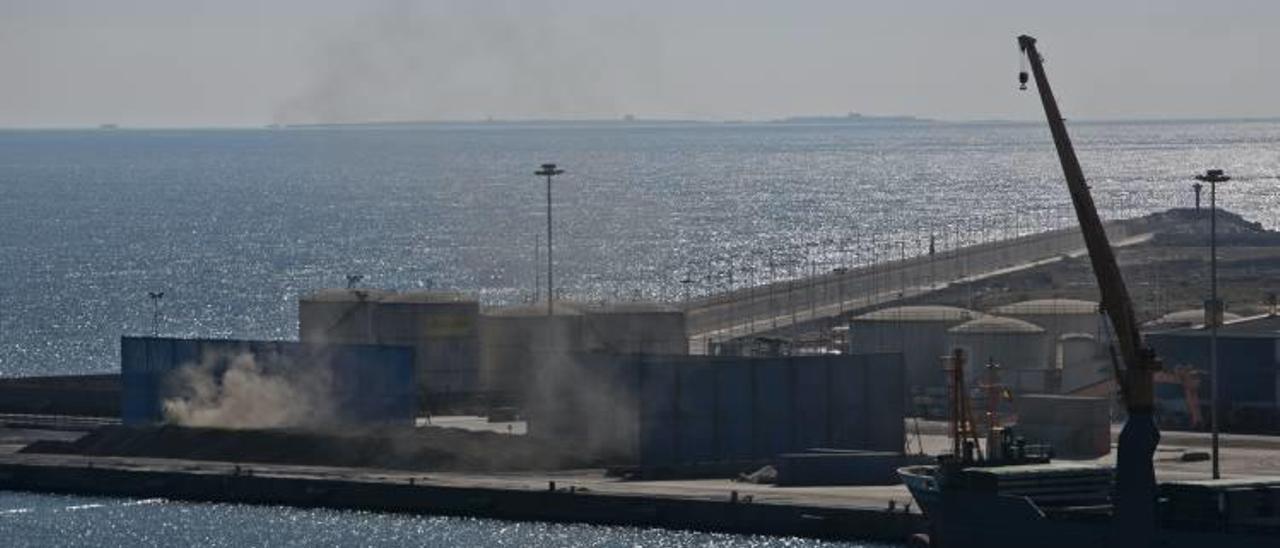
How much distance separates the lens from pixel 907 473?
6512 cm

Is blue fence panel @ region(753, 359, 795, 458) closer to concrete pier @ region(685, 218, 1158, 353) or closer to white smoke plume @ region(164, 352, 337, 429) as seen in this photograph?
white smoke plume @ region(164, 352, 337, 429)

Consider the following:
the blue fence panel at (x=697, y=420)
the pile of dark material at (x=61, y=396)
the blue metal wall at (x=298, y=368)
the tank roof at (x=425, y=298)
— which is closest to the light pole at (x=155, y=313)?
the pile of dark material at (x=61, y=396)

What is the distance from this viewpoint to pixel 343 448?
76.9 metres

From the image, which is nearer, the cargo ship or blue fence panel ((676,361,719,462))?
the cargo ship

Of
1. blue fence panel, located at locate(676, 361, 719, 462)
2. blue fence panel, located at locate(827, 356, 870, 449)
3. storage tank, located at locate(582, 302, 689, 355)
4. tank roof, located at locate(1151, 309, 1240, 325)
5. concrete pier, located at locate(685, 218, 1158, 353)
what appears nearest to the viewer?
blue fence panel, located at locate(676, 361, 719, 462)

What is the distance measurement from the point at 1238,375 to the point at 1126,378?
2378cm

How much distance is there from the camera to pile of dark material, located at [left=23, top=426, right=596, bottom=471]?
247ft

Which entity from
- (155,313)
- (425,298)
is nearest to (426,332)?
(425,298)

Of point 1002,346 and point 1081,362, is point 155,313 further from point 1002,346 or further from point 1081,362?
point 1081,362

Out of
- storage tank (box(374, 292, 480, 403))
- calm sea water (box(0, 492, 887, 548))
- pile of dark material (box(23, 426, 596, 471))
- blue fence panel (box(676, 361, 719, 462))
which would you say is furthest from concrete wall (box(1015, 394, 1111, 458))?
storage tank (box(374, 292, 480, 403))

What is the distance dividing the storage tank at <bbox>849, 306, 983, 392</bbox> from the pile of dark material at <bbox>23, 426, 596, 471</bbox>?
64.1 feet

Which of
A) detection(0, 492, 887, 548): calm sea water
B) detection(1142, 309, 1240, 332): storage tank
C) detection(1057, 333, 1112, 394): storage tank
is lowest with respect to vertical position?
detection(0, 492, 887, 548): calm sea water

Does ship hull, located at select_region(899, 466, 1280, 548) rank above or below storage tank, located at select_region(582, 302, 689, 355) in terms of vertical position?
below

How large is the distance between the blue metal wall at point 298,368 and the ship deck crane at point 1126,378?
77.9 feet
